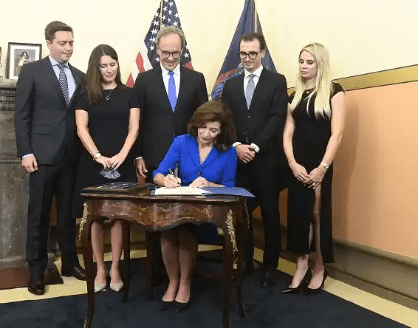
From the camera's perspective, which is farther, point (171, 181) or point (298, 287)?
point (298, 287)

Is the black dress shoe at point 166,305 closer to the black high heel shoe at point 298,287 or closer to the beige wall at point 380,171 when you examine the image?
the black high heel shoe at point 298,287

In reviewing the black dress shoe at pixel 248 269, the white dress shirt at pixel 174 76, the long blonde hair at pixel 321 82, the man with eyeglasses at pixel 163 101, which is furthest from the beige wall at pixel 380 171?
the white dress shirt at pixel 174 76

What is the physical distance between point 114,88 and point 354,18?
1847 mm

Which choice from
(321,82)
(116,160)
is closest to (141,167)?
(116,160)

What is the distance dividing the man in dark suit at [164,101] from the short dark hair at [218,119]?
0.38m

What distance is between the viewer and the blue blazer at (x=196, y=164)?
2.91 m

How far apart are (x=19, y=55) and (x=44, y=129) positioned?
4.28 feet

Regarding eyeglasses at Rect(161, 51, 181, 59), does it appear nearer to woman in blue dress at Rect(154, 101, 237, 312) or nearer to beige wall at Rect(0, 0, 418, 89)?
woman in blue dress at Rect(154, 101, 237, 312)

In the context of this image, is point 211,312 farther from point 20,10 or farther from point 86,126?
point 20,10

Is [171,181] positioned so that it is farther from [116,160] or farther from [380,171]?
[380,171]

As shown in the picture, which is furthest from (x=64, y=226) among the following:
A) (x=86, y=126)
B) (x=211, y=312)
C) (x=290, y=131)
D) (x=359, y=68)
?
(x=359, y=68)

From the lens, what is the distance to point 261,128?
3.36 meters

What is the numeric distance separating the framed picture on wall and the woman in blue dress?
2.04 m

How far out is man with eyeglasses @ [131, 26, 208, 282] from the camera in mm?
3281
